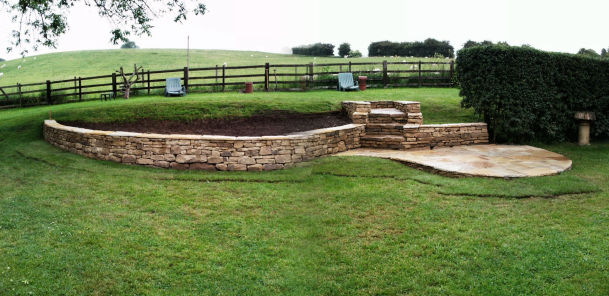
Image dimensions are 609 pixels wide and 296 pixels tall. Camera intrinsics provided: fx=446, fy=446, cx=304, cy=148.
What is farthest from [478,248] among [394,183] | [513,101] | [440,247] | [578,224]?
[513,101]

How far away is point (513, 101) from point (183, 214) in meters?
7.69

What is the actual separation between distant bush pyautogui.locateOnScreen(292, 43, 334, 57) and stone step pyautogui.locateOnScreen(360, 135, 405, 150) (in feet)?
132

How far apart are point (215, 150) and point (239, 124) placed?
112 inches

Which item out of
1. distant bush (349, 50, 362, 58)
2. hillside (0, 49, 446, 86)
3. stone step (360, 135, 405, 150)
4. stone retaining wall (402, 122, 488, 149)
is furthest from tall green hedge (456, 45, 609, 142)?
distant bush (349, 50, 362, 58)

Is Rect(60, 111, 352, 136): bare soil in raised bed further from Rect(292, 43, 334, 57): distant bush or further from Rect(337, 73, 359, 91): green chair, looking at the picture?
Rect(292, 43, 334, 57): distant bush

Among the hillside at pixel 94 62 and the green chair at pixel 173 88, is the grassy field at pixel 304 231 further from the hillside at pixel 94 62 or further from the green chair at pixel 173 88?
the hillside at pixel 94 62

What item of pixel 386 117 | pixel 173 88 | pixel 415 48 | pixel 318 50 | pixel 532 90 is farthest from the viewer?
pixel 318 50

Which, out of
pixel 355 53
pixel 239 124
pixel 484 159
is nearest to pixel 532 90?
pixel 484 159

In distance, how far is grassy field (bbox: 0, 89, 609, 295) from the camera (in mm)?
4305

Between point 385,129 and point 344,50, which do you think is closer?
point 385,129

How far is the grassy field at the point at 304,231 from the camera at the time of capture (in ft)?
14.1

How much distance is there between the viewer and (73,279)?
4.43 metres

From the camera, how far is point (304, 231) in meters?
5.57

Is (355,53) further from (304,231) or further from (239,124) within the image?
(304,231)
